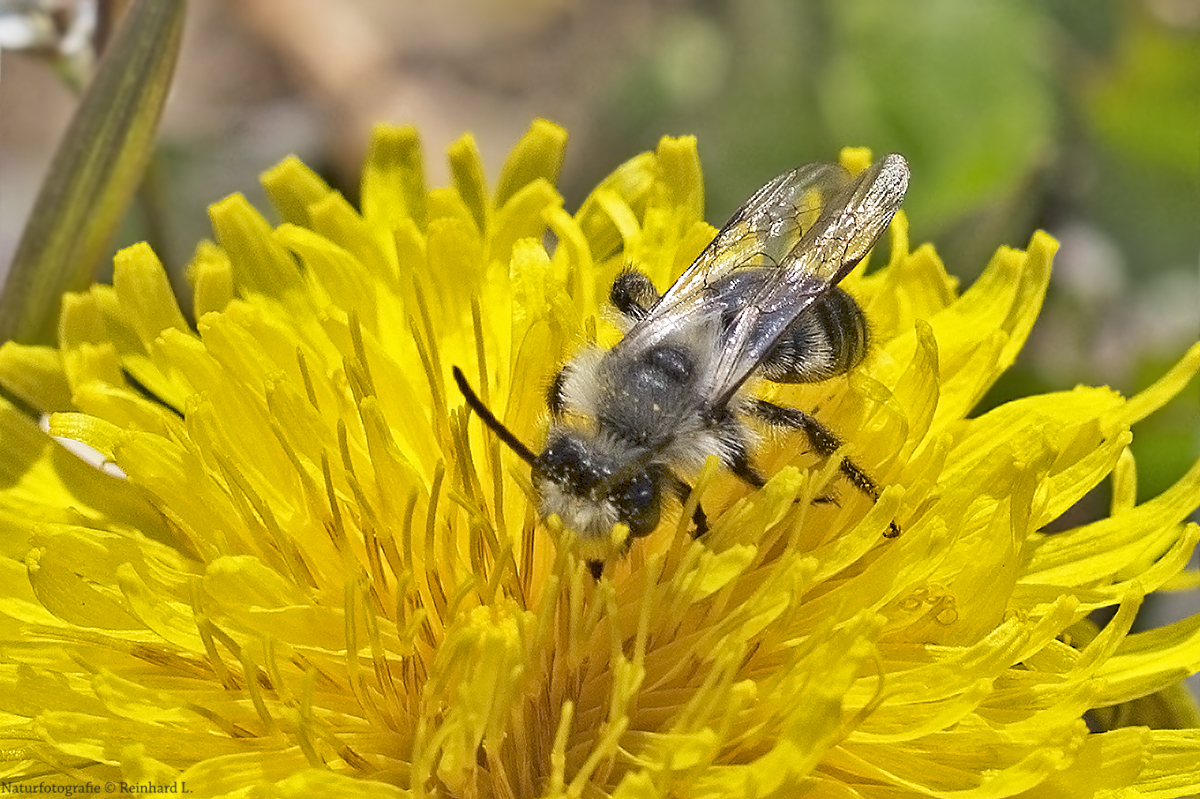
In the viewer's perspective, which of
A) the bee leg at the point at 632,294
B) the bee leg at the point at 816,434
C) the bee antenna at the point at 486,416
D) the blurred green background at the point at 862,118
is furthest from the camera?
the blurred green background at the point at 862,118

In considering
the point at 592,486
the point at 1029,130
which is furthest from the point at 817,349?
the point at 1029,130

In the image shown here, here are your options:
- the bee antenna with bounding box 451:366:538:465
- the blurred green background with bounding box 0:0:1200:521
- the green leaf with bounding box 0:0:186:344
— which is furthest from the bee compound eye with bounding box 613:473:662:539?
the blurred green background with bounding box 0:0:1200:521

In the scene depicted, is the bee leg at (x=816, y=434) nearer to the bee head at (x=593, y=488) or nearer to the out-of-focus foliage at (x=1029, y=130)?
the bee head at (x=593, y=488)

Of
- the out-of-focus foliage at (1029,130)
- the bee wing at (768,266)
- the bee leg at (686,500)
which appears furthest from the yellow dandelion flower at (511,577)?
the out-of-focus foliage at (1029,130)

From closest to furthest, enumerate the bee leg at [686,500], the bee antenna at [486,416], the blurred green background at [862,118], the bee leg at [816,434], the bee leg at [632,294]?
the bee antenna at [486,416] < the bee leg at [686,500] < the bee leg at [816,434] < the bee leg at [632,294] < the blurred green background at [862,118]

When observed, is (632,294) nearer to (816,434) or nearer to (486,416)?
(816,434)

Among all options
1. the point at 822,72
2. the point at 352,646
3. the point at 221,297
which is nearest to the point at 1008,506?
the point at 352,646

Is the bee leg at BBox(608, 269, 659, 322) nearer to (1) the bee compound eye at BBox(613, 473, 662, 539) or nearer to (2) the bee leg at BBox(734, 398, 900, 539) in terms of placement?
(2) the bee leg at BBox(734, 398, 900, 539)
